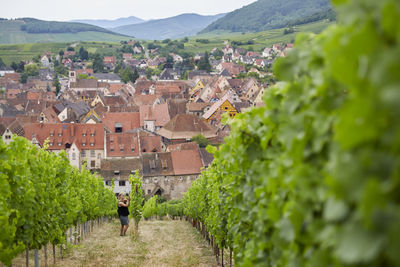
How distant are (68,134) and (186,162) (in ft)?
61.6

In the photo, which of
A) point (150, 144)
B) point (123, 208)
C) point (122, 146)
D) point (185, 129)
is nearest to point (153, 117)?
point (185, 129)

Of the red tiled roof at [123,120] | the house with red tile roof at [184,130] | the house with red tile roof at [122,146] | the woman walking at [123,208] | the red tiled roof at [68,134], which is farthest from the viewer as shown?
the red tiled roof at [123,120]

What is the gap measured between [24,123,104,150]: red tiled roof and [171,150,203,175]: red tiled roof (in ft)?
41.3

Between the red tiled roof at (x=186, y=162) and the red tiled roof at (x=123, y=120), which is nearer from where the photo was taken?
the red tiled roof at (x=186, y=162)

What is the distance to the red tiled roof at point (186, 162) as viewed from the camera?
5366 cm

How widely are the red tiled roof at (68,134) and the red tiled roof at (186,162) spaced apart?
41.3 ft

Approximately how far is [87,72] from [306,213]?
170 metres

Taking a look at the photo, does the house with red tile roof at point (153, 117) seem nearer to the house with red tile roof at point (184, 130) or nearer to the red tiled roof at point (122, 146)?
the house with red tile roof at point (184, 130)

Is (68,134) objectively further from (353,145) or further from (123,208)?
(353,145)

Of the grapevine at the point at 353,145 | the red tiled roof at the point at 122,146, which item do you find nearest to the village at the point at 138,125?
the red tiled roof at the point at 122,146

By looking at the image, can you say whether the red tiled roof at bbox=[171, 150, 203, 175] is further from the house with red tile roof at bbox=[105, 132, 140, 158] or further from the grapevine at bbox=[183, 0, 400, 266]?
the grapevine at bbox=[183, 0, 400, 266]

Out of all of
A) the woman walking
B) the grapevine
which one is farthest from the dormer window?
the grapevine

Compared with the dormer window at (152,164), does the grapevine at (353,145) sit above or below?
above

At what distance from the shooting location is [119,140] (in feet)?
198
